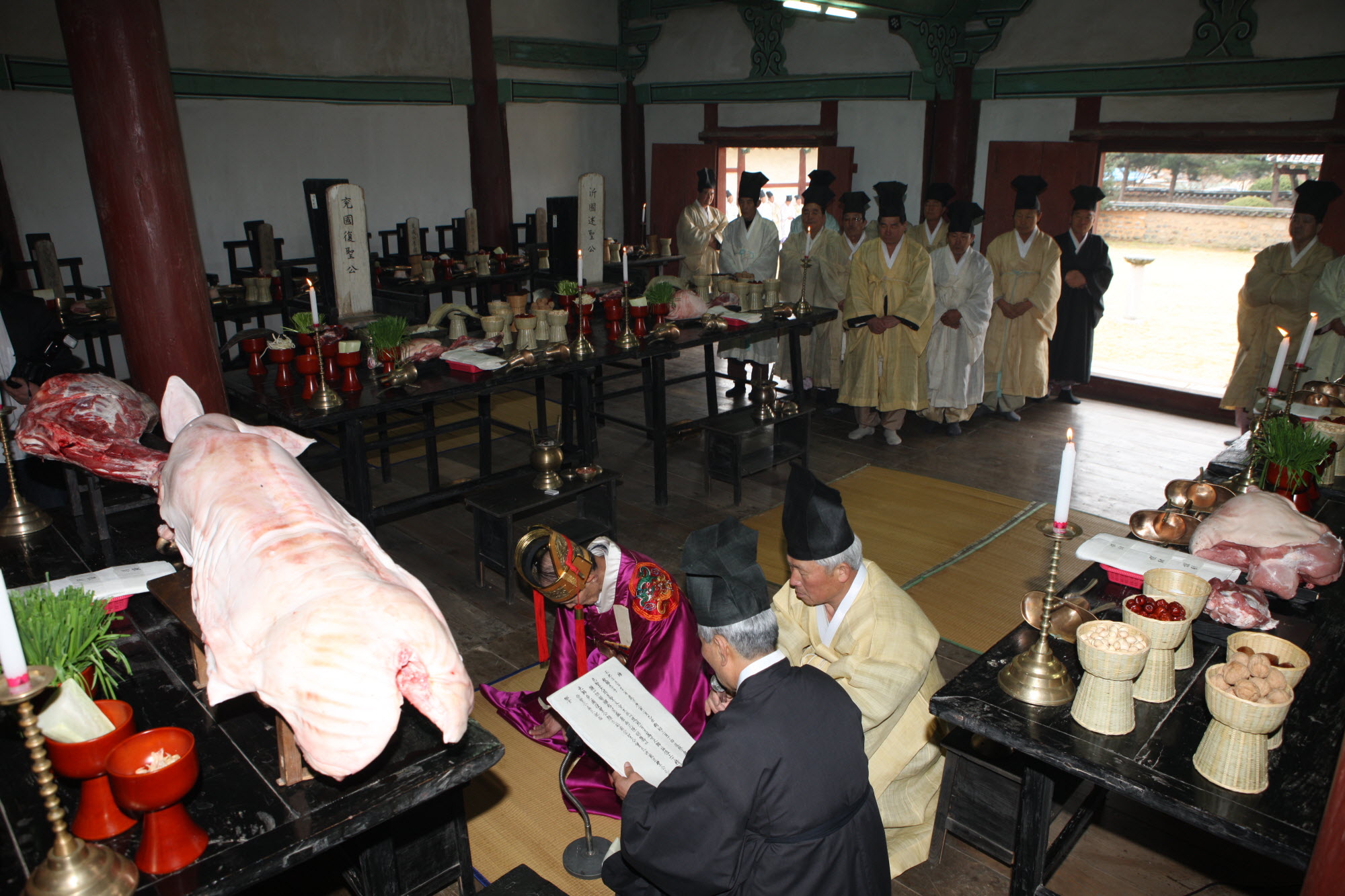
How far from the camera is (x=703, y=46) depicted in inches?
413

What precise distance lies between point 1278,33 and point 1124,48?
1067 mm

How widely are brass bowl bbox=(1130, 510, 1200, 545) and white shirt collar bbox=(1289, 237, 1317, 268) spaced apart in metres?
4.53

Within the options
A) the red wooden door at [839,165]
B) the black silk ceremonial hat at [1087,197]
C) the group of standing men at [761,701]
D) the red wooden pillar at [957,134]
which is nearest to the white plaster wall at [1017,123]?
the red wooden pillar at [957,134]

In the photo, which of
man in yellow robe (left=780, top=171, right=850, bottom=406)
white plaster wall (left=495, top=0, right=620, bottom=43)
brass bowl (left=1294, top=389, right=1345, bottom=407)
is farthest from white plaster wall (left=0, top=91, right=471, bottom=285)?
brass bowl (left=1294, top=389, right=1345, bottom=407)

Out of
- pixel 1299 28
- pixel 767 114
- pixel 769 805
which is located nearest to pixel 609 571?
pixel 769 805

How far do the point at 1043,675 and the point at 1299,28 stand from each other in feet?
A: 21.4

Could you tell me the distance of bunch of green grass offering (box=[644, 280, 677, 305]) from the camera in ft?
20.1

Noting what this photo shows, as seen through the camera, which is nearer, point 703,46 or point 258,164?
point 258,164

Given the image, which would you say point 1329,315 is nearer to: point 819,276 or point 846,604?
point 819,276

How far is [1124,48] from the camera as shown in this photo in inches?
289

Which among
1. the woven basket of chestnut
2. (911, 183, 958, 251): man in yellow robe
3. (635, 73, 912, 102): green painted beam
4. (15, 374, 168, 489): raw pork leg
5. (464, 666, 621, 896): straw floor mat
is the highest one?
(635, 73, 912, 102): green painted beam

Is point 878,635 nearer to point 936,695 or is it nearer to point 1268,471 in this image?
point 936,695

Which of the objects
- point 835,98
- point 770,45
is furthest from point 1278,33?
point 770,45

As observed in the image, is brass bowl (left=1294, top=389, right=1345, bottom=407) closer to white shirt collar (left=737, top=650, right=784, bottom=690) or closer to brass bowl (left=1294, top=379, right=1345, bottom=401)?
brass bowl (left=1294, top=379, right=1345, bottom=401)
